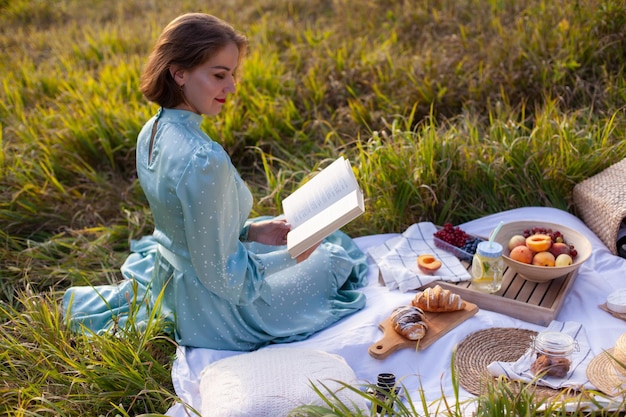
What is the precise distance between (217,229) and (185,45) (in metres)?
0.72

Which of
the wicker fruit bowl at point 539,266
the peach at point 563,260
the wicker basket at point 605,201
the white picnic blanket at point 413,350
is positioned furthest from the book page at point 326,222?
the wicker basket at point 605,201

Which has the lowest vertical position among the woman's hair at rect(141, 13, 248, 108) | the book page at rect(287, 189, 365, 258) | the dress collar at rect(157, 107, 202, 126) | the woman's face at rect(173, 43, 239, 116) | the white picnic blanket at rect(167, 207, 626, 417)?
the white picnic blanket at rect(167, 207, 626, 417)

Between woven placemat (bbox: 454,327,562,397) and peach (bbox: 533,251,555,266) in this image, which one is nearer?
woven placemat (bbox: 454,327,562,397)

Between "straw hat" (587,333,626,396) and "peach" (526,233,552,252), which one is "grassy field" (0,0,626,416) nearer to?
"peach" (526,233,552,252)

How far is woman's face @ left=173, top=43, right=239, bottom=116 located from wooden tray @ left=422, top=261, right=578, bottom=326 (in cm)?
133

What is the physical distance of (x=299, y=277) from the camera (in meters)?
3.13

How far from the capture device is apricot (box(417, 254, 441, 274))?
3.19 meters

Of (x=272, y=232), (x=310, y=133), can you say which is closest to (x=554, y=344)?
(x=272, y=232)

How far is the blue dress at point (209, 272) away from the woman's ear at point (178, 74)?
0.40 ft

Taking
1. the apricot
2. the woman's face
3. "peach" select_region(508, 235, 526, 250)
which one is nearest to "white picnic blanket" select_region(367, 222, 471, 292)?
the apricot

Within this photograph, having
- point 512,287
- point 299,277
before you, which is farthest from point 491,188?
point 299,277

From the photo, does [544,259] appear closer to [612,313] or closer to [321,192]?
[612,313]

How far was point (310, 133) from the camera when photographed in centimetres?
468

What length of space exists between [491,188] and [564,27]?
157 cm
